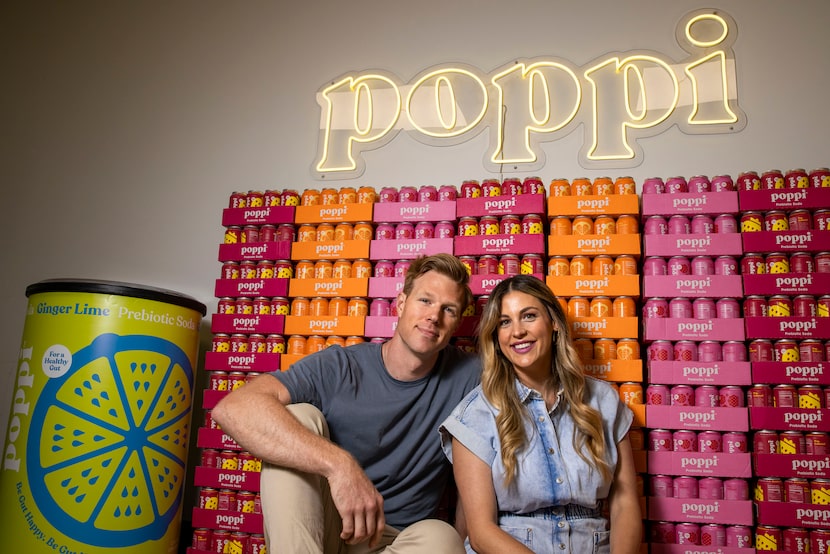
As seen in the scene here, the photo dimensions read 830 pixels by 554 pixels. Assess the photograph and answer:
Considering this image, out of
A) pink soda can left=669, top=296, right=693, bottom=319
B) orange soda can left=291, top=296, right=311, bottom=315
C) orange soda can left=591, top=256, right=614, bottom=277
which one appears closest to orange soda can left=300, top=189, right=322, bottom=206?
orange soda can left=291, top=296, right=311, bottom=315

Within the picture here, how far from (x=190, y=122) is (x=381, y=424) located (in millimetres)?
2272

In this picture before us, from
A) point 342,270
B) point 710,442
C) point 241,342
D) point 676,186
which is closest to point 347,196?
point 342,270

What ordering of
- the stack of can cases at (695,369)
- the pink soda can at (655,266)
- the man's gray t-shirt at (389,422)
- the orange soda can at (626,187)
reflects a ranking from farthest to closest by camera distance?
the orange soda can at (626,187), the pink soda can at (655,266), the stack of can cases at (695,369), the man's gray t-shirt at (389,422)

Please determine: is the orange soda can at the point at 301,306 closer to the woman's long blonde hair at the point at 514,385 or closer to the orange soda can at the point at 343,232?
the orange soda can at the point at 343,232

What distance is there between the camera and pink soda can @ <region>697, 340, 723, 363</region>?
2223 millimetres

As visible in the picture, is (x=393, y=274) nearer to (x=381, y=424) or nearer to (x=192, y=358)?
(x=381, y=424)

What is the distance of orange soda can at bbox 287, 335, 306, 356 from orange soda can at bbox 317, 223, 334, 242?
0.44m

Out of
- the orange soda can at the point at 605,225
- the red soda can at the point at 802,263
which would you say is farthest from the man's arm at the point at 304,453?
the red soda can at the point at 802,263

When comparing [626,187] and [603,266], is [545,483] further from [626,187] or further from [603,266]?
[626,187]

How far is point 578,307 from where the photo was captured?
2324 mm

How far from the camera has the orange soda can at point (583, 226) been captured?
243 cm

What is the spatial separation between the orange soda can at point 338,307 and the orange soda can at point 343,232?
0.27 meters

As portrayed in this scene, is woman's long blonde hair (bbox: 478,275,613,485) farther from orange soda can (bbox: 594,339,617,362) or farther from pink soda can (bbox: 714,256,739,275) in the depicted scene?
pink soda can (bbox: 714,256,739,275)

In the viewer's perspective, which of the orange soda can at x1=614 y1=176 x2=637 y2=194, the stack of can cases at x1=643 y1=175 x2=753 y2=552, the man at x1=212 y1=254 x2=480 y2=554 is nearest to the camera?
the man at x1=212 y1=254 x2=480 y2=554
